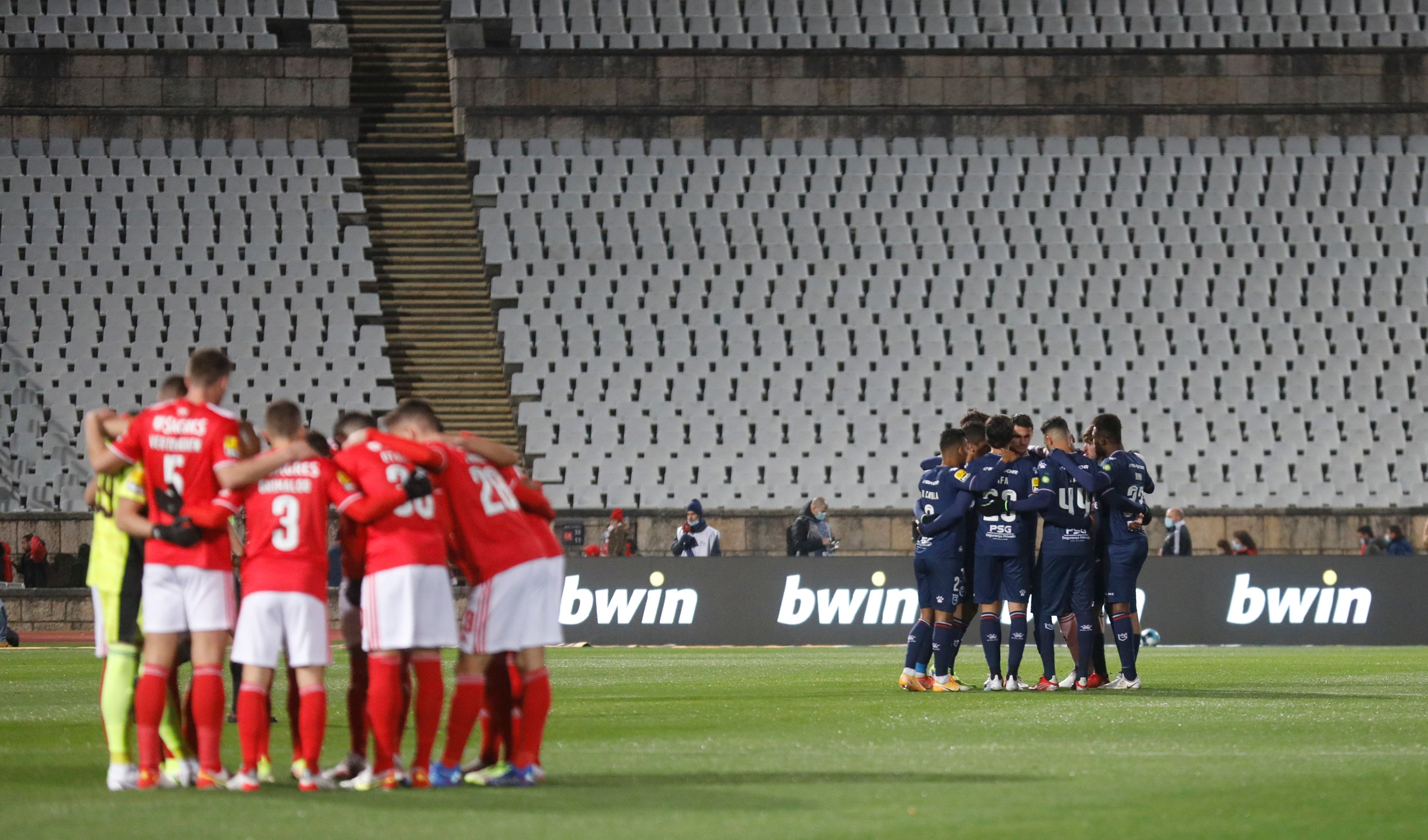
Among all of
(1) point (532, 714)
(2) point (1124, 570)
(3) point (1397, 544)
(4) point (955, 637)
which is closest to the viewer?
(1) point (532, 714)

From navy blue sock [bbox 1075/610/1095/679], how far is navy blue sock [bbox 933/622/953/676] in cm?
103

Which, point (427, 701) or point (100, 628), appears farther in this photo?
point (100, 628)

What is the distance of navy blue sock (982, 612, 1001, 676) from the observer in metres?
13.2

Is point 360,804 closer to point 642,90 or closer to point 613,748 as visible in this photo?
point 613,748

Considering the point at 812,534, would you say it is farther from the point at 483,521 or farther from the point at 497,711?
the point at 483,521

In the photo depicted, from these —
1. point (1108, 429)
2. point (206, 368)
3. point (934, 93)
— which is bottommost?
point (1108, 429)

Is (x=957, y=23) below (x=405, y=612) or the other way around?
the other way around

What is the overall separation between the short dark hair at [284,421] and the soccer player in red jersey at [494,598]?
489mm

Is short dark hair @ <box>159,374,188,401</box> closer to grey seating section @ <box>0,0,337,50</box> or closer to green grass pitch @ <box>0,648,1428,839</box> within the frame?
green grass pitch @ <box>0,648,1428,839</box>

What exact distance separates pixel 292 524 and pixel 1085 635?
7829 millimetres

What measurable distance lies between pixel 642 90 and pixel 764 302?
508cm

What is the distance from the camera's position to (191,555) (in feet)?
23.7

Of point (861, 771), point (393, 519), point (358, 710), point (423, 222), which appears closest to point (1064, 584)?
point (861, 771)

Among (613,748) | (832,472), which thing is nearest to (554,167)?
(832,472)
